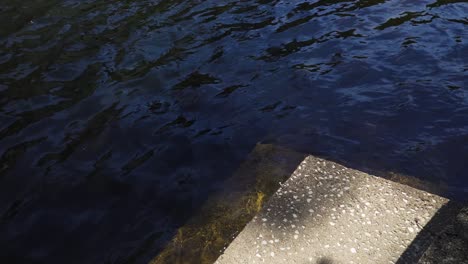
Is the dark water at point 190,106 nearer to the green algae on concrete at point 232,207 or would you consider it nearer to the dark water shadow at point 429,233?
the green algae on concrete at point 232,207

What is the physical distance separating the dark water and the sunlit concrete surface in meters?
0.59

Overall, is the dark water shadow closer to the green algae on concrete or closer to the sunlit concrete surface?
the sunlit concrete surface

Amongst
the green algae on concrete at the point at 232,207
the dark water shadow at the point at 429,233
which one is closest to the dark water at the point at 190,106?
the green algae on concrete at the point at 232,207

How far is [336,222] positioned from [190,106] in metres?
→ 3.12

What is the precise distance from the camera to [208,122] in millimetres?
5918

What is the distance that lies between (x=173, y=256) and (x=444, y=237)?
7.75 ft

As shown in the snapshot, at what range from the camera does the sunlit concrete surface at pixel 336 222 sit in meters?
3.64

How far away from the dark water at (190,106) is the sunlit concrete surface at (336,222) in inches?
23.4

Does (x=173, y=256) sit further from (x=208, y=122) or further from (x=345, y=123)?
(x=345, y=123)

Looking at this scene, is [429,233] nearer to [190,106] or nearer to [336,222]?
[336,222]

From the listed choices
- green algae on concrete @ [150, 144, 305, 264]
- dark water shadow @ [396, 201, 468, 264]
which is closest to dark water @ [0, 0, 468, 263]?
green algae on concrete @ [150, 144, 305, 264]

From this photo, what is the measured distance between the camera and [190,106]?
6.27m

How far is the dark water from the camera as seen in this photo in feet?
15.1

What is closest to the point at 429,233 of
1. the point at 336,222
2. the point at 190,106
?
the point at 336,222
